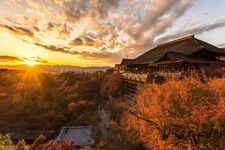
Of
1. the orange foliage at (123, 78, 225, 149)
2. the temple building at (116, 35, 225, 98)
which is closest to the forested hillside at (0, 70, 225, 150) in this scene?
the orange foliage at (123, 78, 225, 149)

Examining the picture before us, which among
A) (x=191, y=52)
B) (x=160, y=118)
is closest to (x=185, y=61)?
(x=191, y=52)

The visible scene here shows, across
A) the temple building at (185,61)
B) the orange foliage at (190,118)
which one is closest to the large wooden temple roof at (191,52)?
the temple building at (185,61)

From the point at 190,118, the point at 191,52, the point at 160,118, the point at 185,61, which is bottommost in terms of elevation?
the point at 160,118

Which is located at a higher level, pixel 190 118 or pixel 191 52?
pixel 191 52

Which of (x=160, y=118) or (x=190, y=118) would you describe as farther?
(x=160, y=118)

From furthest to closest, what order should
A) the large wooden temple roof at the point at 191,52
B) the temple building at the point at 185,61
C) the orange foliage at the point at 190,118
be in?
1. the large wooden temple roof at the point at 191,52
2. the temple building at the point at 185,61
3. the orange foliage at the point at 190,118

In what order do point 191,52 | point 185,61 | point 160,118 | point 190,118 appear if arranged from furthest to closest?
point 191,52
point 185,61
point 160,118
point 190,118

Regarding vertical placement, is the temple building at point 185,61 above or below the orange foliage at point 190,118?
above

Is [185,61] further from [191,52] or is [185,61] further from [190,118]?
[190,118]

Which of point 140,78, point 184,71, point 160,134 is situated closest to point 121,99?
point 140,78

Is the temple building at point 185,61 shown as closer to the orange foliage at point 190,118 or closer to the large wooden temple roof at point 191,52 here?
the large wooden temple roof at point 191,52

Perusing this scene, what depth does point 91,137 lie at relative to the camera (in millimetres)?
20859

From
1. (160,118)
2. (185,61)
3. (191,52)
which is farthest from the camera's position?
(191,52)

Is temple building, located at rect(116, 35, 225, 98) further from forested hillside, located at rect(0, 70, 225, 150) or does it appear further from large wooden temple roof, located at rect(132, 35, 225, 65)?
forested hillside, located at rect(0, 70, 225, 150)
